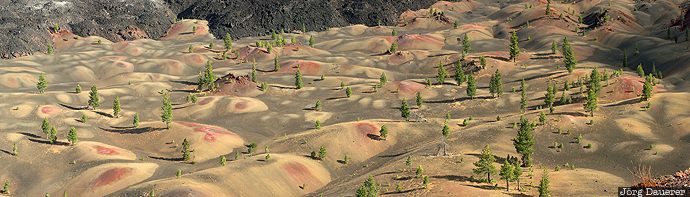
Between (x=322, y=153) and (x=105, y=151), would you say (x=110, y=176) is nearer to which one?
(x=105, y=151)

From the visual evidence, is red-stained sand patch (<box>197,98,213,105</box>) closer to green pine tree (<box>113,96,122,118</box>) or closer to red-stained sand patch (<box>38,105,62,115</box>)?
green pine tree (<box>113,96,122,118</box>)

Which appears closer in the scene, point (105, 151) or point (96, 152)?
point (96, 152)

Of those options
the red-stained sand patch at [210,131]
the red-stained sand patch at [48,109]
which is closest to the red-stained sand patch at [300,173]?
the red-stained sand patch at [210,131]

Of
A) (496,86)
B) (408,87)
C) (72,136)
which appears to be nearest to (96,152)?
(72,136)

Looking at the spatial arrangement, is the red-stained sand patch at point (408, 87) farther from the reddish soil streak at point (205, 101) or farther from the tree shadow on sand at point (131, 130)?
the tree shadow on sand at point (131, 130)

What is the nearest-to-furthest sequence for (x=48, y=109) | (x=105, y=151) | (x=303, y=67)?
(x=105, y=151) → (x=48, y=109) → (x=303, y=67)

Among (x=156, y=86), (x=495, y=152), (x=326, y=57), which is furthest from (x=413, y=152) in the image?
(x=326, y=57)
